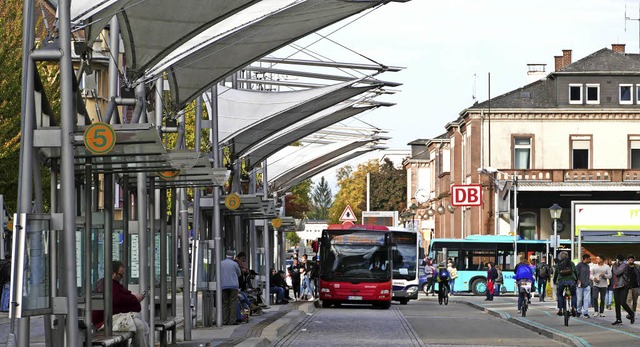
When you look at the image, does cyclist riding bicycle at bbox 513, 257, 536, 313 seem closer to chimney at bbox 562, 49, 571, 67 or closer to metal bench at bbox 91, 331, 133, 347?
metal bench at bbox 91, 331, 133, 347

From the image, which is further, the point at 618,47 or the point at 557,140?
the point at 618,47

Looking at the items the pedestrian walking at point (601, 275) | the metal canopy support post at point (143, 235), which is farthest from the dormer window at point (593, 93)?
the metal canopy support post at point (143, 235)

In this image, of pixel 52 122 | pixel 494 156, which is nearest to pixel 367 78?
pixel 52 122

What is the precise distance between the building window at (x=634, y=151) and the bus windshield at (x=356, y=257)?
119 ft

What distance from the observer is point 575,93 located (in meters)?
83.1

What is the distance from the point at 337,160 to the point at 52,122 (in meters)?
55.2

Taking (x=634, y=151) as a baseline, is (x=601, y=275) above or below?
below

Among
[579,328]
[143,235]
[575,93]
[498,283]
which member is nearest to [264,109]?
[579,328]

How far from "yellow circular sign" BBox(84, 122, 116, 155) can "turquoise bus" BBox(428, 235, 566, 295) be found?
2097 inches

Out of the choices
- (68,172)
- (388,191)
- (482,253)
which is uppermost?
(68,172)

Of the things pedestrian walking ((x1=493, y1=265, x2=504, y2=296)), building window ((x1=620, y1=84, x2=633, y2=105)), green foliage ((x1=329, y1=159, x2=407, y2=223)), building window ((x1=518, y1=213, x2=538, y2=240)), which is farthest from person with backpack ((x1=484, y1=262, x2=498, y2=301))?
green foliage ((x1=329, y1=159, x2=407, y2=223))

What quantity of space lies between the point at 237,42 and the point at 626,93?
201ft

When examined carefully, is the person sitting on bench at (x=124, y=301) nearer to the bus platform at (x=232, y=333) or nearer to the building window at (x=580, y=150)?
the bus platform at (x=232, y=333)

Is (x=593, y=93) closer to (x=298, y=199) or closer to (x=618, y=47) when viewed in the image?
(x=618, y=47)
